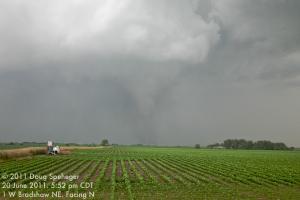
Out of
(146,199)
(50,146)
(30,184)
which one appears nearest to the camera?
(146,199)

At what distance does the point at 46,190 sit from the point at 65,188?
123cm

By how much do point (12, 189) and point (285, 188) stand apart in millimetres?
18289

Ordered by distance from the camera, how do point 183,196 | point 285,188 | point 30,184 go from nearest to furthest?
point 183,196, point 30,184, point 285,188

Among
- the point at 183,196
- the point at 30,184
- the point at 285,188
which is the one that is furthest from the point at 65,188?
the point at 285,188

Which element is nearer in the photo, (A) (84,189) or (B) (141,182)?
(A) (84,189)

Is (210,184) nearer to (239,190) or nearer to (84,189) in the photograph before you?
(239,190)

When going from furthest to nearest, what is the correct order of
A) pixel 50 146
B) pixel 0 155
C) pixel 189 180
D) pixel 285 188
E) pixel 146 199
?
pixel 50 146 → pixel 0 155 → pixel 189 180 → pixel 285 188 → pixel 146 199

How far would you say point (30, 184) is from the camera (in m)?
24.8

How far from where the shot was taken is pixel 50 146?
70.1m

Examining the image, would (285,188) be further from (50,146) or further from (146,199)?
(50,146)

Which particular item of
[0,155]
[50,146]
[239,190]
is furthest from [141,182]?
[50,146]

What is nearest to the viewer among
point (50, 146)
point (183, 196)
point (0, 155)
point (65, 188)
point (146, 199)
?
point (146, 199)

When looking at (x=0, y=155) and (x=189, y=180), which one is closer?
(x=189, y=180)

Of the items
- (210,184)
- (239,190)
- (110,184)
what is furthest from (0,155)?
(239,190)
